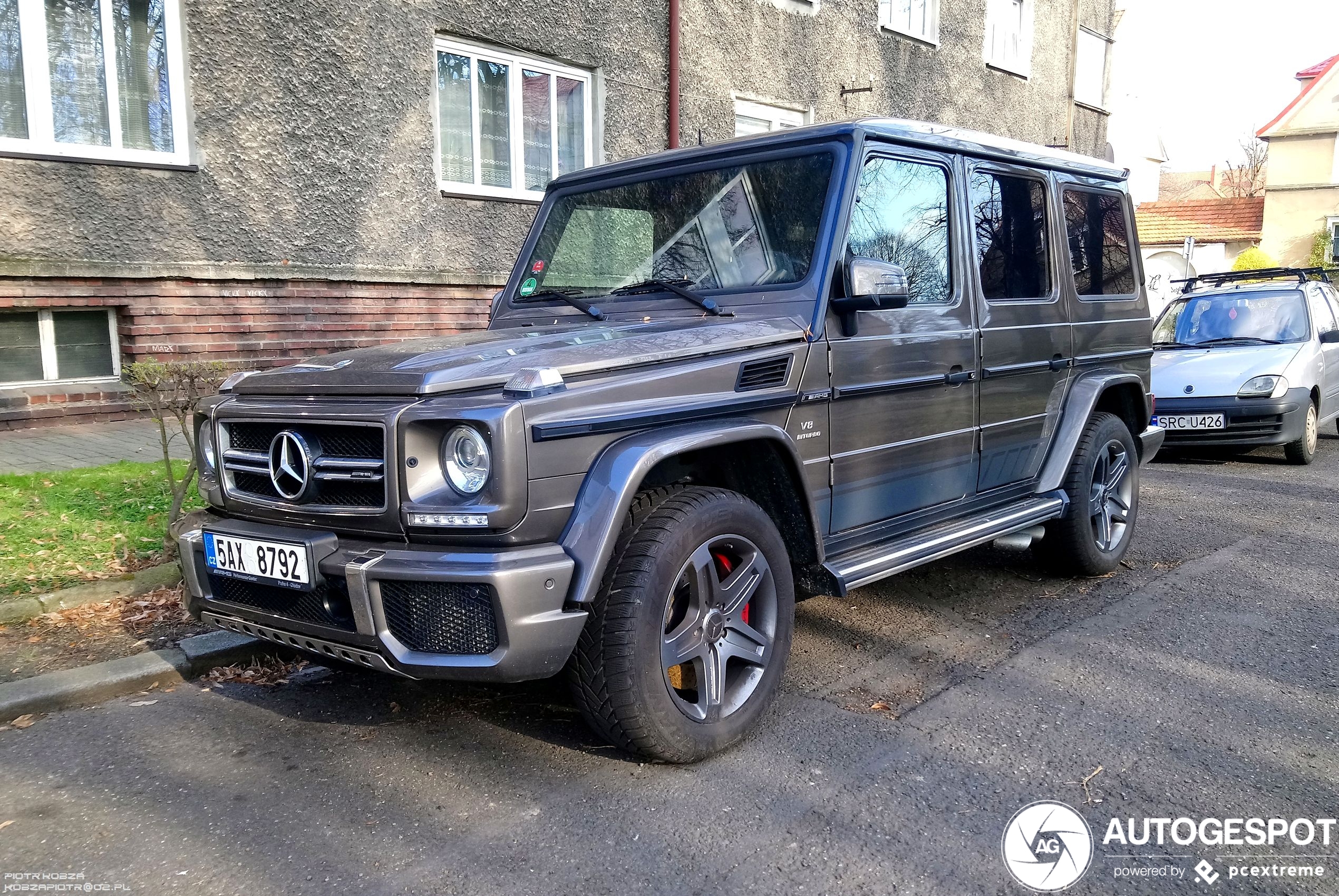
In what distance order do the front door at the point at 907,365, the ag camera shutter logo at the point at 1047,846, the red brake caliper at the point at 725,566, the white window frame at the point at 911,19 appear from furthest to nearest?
the white window frame at the point at 911,19 < the front door at the point at 907,365 < the red brake caliper at the point at 725,566 < the ag camera shutter logo at the point at 1047,846

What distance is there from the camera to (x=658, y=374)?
9.90 feet

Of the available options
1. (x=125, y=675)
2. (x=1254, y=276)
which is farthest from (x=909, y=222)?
(x=1254, y=276)

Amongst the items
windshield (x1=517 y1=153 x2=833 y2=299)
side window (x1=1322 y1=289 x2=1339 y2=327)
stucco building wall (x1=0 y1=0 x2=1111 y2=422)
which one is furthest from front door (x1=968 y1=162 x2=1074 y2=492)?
side window (x1=1322 y1=289 x2=1339 y2=327)

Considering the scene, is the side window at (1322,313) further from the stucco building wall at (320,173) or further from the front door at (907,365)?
the front door at (907,365)

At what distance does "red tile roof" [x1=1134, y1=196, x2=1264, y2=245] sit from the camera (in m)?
33.0

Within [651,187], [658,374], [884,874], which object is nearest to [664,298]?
[651,187]

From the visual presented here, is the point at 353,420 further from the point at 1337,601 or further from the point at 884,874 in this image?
the point at 1337,601

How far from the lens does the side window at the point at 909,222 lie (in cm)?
382

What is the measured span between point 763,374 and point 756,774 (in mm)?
1264

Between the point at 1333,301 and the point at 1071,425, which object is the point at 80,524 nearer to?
the point at 1071,425

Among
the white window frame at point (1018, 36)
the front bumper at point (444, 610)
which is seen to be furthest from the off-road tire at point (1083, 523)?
the white window frame at point (1018, 36)

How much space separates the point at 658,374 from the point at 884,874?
1.49 m

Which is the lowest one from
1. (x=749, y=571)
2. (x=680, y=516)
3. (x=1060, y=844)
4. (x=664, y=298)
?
(x=1060, y=844)

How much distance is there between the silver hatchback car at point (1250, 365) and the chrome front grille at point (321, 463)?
24.5 ft
